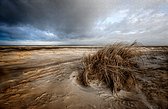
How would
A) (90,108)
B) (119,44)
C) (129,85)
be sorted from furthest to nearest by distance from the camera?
(119,44) → (129,85) → (90,108)

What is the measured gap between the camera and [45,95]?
2904 mm

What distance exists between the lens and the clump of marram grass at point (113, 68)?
10.5ft

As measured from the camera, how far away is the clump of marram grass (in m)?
3.20

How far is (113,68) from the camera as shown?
333 cm

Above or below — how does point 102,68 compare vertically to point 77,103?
above

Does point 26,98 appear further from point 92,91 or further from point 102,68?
point 102,68

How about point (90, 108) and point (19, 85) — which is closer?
point (90, 108)

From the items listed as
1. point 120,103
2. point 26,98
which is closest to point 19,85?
point 26,98

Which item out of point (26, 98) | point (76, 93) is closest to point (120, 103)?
point (76, 93)

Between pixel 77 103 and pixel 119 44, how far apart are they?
8.15 ft

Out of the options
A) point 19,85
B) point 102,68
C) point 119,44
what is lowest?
point 19,85

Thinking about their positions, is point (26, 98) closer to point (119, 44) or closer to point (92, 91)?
point (92, 91)

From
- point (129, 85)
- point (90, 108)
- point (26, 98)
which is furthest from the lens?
point (129, 85)

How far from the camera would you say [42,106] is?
95.5 inches
